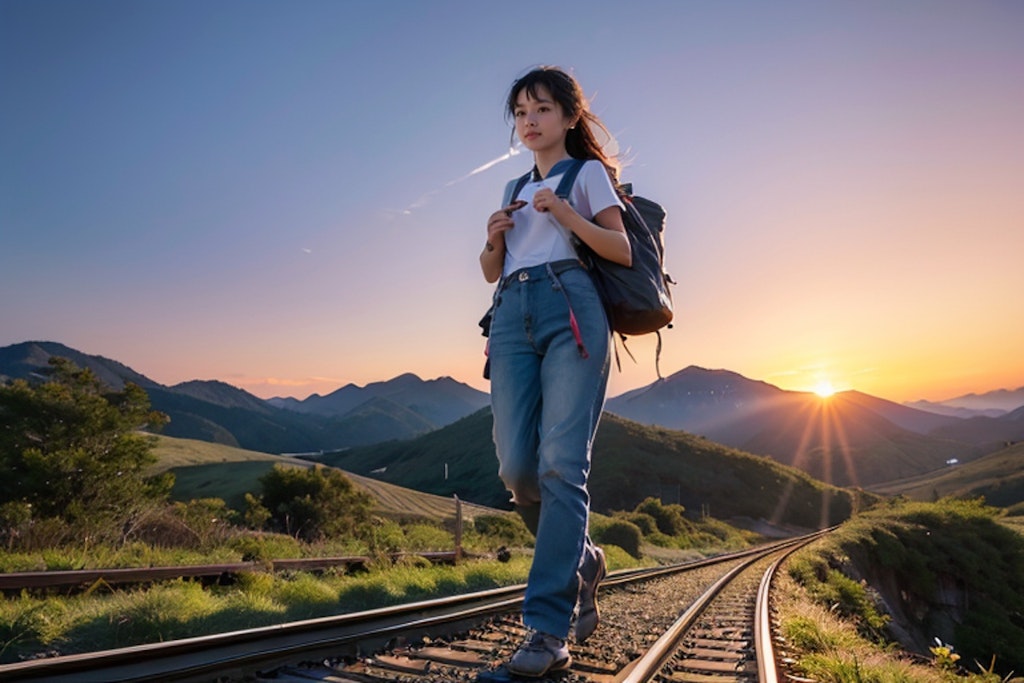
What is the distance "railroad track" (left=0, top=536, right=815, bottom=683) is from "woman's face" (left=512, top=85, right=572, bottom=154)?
6.90 feet

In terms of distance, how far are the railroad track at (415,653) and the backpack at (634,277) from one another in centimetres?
132

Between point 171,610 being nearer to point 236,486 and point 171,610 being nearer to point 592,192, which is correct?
point 592,192

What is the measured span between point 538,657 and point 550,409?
0.87m

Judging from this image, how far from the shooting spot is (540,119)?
2.95 meters

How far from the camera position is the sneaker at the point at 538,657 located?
2346 mm

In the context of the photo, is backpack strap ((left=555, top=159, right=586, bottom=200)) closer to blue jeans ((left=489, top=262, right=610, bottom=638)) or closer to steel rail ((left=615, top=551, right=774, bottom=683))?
blue jeans ((left=489, top=262, right=610, bottom=638))

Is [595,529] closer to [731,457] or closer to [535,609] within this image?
[535,609]

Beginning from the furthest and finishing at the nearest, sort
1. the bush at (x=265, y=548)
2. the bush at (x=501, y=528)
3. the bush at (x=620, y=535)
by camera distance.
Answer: the bush at (x=620, y=535), the bush at (x=501, y=528), the bush at (x=265, y=548)

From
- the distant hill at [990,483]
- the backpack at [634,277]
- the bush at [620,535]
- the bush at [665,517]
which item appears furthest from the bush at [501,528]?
the distant hill at [990,483]

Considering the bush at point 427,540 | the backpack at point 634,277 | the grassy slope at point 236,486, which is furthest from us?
the grassy slope at point 236,486

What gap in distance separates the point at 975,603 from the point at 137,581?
29.7 meters

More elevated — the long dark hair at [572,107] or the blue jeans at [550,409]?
the long dark hair at [572,107]

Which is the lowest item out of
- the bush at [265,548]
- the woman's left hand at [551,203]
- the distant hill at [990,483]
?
the distant hill at [990,483]

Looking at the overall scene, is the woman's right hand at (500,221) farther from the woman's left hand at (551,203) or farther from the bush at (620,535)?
the bush at (620,535)
